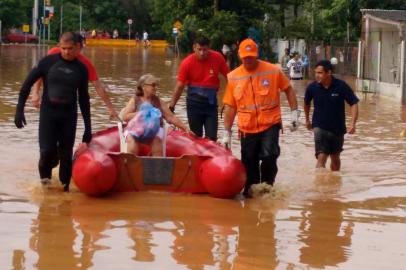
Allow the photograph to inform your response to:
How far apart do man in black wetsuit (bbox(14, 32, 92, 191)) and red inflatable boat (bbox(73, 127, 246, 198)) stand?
0.29 metres

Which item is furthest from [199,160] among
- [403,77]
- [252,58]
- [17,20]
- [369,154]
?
[17,20]

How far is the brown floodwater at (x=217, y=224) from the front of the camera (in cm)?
677

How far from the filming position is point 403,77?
75.2ft

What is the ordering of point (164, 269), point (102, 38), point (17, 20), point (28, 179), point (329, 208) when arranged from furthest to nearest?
point (102, 38)
point (17, 20)
point (28, 179)
point (329, 208)
point (164, 269)

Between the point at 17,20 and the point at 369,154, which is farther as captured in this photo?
the point at 17,20

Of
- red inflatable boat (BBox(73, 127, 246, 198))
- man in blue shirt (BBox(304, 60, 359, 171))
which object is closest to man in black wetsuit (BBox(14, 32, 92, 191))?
red inflatable boat (BBox(73, 127, 246, 198))

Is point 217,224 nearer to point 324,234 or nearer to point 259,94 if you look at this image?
point 324,234

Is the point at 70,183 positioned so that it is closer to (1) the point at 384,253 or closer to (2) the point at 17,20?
(1) the point at 384,253

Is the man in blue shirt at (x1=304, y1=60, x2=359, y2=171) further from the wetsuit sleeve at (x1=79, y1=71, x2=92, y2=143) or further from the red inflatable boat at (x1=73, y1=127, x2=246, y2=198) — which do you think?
the wetsuit sleeve at (x1=79, y1=71, x2=92, y2=143)

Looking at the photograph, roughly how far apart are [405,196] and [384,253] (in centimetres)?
275

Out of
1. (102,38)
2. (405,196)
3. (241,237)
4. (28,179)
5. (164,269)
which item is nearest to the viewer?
→ (164,269)

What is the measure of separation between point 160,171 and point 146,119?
0.64 metres

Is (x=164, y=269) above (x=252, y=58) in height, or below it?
below

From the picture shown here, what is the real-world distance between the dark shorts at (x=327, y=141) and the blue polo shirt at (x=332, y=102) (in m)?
0.05
